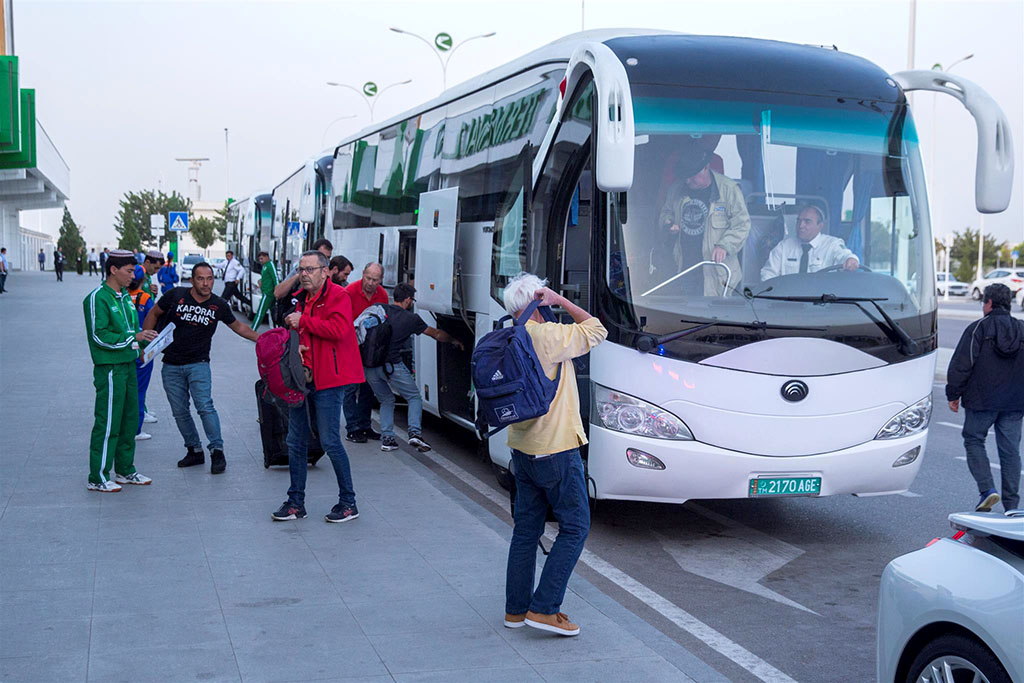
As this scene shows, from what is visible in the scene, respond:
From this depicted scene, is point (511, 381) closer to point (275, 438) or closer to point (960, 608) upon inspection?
point (960, 608)

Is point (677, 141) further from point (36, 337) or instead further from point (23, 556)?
point (36, 337)

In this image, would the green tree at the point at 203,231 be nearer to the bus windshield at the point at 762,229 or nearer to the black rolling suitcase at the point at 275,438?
the black rolling suitcase at the point at 275,438

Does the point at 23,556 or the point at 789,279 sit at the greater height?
the point at 789,279

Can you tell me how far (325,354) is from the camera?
289 inches

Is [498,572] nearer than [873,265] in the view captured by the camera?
Yes

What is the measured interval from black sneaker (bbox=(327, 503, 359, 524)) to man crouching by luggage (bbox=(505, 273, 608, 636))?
2.47 m

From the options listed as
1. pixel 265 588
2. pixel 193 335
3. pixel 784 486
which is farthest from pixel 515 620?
pixel 193 335

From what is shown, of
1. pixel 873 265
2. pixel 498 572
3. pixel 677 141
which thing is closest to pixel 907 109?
pixel 873 265

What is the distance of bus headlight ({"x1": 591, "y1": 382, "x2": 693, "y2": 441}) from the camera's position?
6906 millimetres

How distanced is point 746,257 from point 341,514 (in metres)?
3.23

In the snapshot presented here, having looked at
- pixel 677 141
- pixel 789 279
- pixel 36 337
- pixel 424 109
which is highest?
pixel 424 109

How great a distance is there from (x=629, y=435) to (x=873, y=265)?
6.53 ft

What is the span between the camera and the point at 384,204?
1345 cm

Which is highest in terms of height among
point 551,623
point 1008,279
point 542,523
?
point 1008,279
